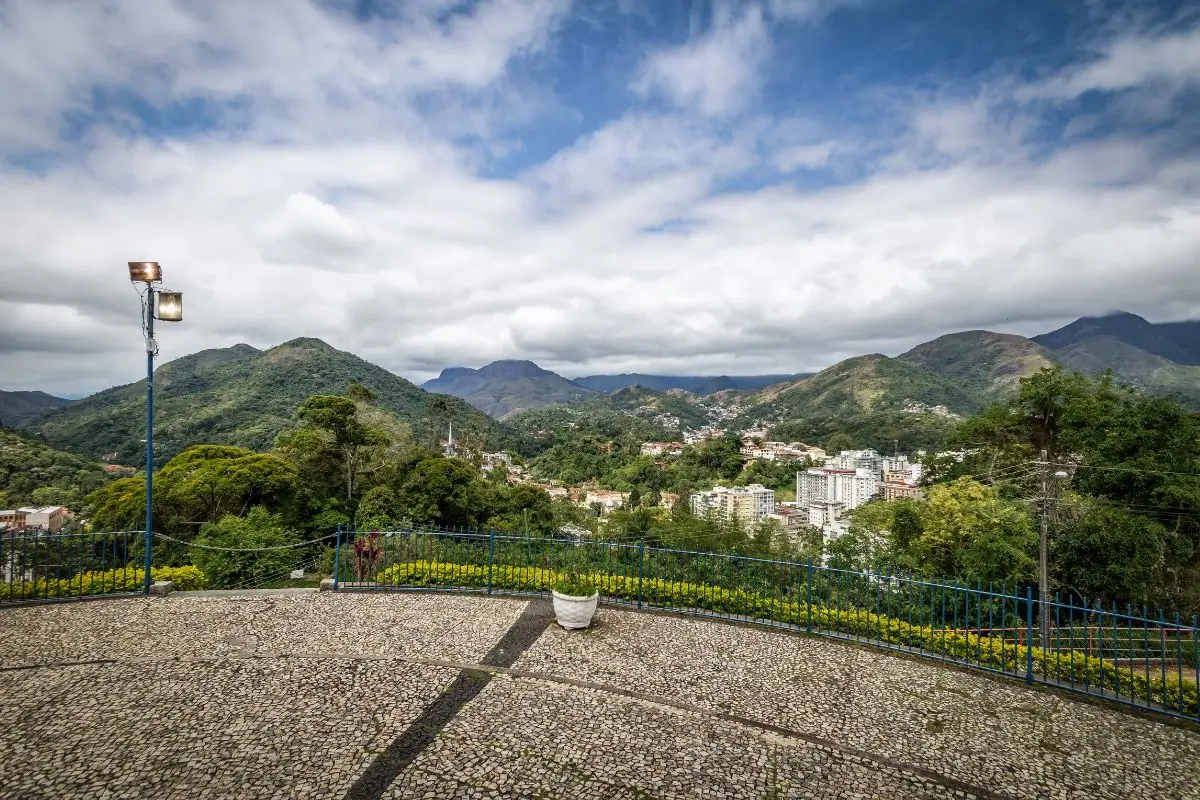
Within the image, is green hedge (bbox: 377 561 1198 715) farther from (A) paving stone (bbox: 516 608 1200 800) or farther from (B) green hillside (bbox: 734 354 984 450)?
(B) green hillside (bbox: 734 354 984 450)

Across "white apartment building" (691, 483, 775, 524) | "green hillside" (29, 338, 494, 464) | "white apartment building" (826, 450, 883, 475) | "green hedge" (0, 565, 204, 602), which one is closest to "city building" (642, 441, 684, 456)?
"white apartment building" (826, 450, 883, 475)

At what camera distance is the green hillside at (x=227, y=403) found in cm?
5031

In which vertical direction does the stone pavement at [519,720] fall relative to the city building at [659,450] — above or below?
above

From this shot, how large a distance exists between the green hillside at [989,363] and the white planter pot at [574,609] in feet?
511

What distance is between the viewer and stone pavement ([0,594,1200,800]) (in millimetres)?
3967

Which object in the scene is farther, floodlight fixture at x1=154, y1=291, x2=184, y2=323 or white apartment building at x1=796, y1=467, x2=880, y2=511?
white apartment building at x1=796, y1=467, x2=880, y2=511

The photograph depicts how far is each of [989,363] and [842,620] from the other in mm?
208614

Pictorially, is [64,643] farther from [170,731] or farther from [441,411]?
[441,411]

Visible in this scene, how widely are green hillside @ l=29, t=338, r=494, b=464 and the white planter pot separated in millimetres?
39699

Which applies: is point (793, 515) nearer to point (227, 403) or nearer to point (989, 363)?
point (227, 403)

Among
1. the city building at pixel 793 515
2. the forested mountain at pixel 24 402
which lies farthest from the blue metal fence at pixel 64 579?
the forested mountain at pixel 24 402

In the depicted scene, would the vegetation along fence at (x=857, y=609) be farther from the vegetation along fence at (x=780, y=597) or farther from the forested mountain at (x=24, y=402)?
the forested mountain at (x=24, y=402)

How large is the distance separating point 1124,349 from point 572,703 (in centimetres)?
26429

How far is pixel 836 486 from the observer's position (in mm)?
73250
